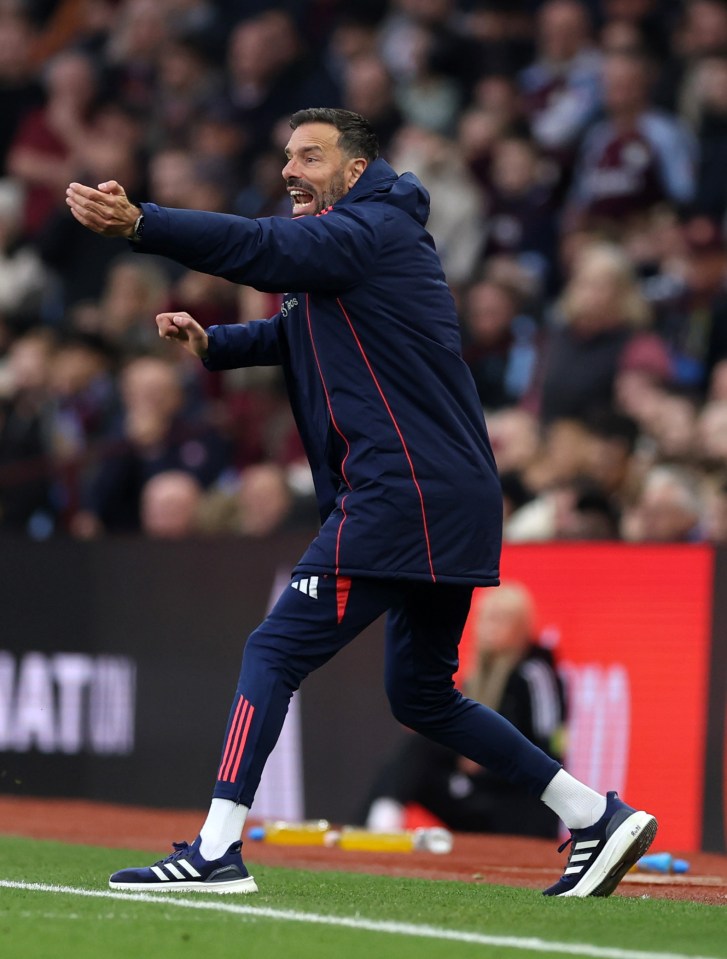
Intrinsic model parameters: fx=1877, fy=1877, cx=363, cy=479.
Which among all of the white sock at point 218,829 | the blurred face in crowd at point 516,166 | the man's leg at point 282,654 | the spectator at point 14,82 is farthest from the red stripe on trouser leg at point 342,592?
the spectator at point 14,82

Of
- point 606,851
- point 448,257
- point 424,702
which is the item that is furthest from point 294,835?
point 448,257

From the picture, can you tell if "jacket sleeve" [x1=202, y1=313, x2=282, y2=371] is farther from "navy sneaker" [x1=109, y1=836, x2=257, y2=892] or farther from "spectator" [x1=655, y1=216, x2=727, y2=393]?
"spectator" [x1=655, y1=216, x2=727, y2=393]

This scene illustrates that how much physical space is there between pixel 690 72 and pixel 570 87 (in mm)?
932

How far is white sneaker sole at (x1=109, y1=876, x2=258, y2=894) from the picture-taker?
5105 millimetres

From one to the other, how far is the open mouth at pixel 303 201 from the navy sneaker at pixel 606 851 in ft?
6.39

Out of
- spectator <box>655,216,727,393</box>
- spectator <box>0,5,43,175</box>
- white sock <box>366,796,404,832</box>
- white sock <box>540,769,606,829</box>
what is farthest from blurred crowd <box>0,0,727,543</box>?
white sock <box>540,769,606,829</box>

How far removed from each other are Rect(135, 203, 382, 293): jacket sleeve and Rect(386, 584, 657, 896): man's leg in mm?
958

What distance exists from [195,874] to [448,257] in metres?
7.58

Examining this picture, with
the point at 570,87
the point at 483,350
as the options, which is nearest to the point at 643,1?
the point at 570,87

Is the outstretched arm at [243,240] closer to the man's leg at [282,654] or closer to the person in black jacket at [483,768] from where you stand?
the man's leg at [282,654]

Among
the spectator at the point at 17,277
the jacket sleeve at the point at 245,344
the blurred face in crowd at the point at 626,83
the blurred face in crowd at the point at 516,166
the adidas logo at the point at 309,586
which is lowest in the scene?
the adidas logo at the point at 309,586

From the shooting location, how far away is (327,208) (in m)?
5.37

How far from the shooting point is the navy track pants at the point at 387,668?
202 inches

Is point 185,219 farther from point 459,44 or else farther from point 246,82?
point 246,82
